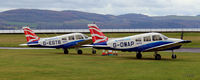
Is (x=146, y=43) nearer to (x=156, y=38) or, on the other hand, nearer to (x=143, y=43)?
(x=143, y=43)

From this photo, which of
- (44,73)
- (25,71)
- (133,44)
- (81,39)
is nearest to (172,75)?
(44,73)

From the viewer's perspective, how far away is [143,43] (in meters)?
→ 39.1

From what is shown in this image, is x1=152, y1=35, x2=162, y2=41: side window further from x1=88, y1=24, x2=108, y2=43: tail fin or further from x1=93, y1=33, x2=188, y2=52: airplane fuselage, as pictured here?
x1=88, y1=24, x2=108, y2=43: tail fin

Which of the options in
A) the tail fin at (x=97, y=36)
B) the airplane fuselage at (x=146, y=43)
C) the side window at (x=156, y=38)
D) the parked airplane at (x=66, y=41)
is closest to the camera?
the airplane fuselage at (x=146, y=43)

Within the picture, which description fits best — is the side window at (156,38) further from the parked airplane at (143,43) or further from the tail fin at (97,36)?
the tail fin at (97,36)

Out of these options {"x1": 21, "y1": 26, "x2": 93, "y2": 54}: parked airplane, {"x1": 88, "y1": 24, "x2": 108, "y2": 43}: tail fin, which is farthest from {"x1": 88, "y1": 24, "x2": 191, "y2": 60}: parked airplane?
{"x1": 21, "y1": 26, "x2": 93, "y2": 54}: parked airplane

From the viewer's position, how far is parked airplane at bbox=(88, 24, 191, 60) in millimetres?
37656

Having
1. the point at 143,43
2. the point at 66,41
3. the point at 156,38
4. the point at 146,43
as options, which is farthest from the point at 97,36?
the point at 66,41

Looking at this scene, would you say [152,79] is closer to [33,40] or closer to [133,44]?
[133,44]

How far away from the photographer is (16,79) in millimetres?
22625

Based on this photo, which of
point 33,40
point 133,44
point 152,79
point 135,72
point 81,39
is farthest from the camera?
point 33,40

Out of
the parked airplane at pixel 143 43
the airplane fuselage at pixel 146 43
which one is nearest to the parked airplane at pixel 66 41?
the parked airplane at pixel 143 43

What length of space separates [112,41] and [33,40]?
17291 mm

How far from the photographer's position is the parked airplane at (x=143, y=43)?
37656mm
